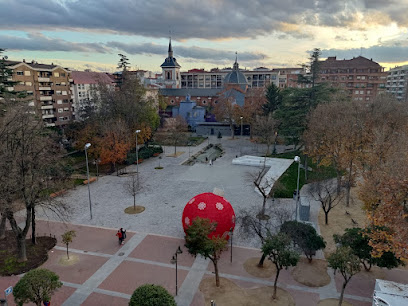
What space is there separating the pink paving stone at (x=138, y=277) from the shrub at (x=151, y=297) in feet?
12.2

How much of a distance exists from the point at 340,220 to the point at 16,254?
73.9 ft

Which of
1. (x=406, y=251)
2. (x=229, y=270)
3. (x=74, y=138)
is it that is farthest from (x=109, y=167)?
(x=406, y=251)

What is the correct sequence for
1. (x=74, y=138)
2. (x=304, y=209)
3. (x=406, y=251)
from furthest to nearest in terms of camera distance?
1. (x=74, y=138)
2. (x=304, y=209)
3. (x=406, y=251)

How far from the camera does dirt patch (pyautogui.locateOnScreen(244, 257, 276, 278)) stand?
637 inches

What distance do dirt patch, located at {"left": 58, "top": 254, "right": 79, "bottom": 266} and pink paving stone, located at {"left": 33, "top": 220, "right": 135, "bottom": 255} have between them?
3.11 ft

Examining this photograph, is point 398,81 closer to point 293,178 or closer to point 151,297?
point 293,178

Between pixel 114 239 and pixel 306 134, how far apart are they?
23828mm

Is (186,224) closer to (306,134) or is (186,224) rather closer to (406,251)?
(406,251)

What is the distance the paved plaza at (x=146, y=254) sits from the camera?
1473 cm

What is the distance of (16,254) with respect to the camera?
59.2 ft

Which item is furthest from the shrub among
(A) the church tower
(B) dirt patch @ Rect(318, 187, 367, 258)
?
(A) the church tower

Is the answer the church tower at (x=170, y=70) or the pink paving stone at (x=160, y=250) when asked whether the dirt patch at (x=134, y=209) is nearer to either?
the pink paving stone at (x=160, y=250)

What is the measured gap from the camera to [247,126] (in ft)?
207

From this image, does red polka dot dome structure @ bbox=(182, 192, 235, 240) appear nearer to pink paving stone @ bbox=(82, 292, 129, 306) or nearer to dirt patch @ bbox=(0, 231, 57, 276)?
pink paving stone @ bbox=(82, 292, 129, 306)
